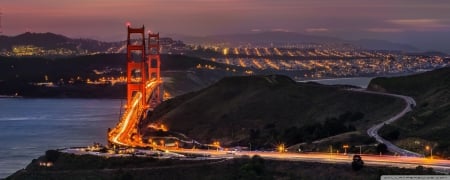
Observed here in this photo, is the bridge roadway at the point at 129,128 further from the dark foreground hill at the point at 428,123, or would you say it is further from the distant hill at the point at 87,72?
the distant hill at the point at 87,72

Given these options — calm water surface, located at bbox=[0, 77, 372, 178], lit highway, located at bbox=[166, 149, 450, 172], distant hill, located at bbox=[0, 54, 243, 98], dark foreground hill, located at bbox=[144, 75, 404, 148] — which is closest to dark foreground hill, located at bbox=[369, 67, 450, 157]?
lit highway, located at bbox=[166, 149, 450, 172]

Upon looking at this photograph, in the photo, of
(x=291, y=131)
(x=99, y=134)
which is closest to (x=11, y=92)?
(x=99, y=134)

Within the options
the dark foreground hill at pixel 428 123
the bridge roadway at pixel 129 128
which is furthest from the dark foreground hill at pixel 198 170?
the bridge roadway at pixel 129 128

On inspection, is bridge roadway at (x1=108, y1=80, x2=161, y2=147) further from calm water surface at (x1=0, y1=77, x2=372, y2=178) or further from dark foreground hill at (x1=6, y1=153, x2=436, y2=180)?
dark foreground hill at (x1=6, y1=153, x2=436, y2=180)

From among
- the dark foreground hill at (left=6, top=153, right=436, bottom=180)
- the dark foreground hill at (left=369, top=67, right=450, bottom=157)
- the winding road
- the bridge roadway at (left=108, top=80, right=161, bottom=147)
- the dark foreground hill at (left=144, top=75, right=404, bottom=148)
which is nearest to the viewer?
the dark foreground hill at (left=6, top=153, right=436, bottom=180)

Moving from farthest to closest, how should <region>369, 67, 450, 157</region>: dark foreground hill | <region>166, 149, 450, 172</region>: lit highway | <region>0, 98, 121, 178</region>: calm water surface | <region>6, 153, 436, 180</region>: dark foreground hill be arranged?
<region>0, 98, 121, 178</region>: calm water surface, <region>369, 67, 450, 157</region>: dark foreground hill, <region>166, 149, 450, 172</region>: lit highway, <region>6, 153, 436, 180</region>: dark foreground hill

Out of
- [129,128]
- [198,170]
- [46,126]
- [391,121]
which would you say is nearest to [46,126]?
[46,126]

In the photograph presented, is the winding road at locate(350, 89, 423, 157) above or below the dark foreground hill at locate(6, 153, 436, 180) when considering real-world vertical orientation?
above

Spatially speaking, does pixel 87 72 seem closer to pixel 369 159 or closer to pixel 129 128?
pixel 129 128
